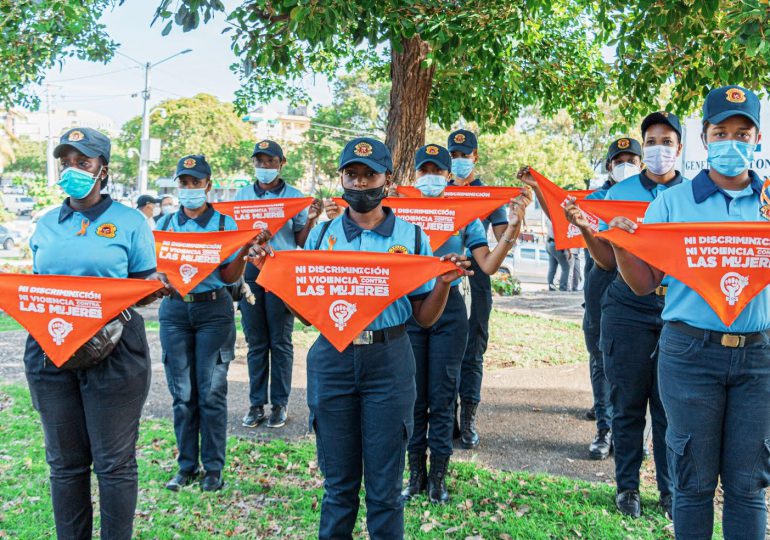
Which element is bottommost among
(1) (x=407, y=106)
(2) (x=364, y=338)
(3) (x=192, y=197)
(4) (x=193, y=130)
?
(2) (x=364, y=338)

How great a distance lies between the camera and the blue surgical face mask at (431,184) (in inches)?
213

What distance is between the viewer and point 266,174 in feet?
22.9

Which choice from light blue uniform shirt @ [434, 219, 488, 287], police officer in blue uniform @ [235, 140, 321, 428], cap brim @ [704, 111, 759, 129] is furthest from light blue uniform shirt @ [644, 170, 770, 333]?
police officer in blue uniform @ [235, 140, 321, 428]

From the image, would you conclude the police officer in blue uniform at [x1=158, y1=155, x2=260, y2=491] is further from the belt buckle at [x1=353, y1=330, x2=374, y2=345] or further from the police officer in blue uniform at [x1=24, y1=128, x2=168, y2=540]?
the belt buckle at [x1=353, y1=330, x2=374, y2=345]

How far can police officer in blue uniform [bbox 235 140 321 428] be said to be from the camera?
6945 millimetres

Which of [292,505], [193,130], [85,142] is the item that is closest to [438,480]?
[292,505]

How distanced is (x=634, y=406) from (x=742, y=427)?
1.55m

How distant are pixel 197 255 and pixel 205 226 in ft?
1.13

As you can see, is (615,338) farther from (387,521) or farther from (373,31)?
(373,31)

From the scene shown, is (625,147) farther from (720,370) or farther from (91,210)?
(91,210)

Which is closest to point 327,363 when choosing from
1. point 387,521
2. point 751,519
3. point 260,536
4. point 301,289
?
Result: point 301,289

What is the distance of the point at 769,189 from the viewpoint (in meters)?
3.42

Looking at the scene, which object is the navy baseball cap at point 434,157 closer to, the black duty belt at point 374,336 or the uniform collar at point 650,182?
the uniform collar at point 650,182

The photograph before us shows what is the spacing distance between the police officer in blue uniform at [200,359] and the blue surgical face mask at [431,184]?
4.78 feet
